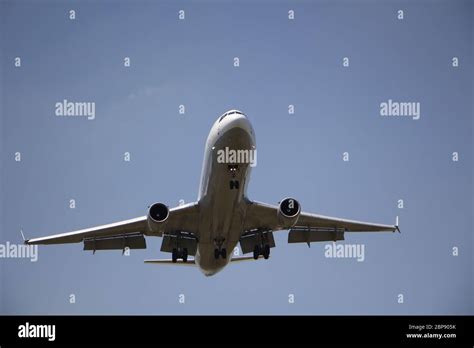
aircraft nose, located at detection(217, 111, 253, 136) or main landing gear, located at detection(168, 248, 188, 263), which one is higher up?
aircraft nose, located at detection(217, 111, 253, 136)

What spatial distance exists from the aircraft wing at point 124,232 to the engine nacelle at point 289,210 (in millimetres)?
3468

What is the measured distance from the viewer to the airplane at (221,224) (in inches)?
1179

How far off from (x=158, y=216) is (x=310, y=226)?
848 centimetres

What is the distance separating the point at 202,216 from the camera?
32.6 m

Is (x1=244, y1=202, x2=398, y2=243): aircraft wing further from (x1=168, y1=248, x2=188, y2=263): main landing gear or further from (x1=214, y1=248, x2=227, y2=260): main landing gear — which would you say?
(x1=168, y1=248, x2=188, y2=263): main landing gear

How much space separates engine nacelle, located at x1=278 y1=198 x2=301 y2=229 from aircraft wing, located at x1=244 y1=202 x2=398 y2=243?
1145 mm

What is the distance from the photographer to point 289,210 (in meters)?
32.1

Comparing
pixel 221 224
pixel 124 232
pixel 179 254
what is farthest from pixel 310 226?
pixel 124 232

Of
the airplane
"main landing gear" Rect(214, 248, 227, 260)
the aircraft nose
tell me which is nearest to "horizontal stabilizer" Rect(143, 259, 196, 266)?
the airplane

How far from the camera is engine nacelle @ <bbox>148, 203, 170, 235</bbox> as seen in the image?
31250mm
